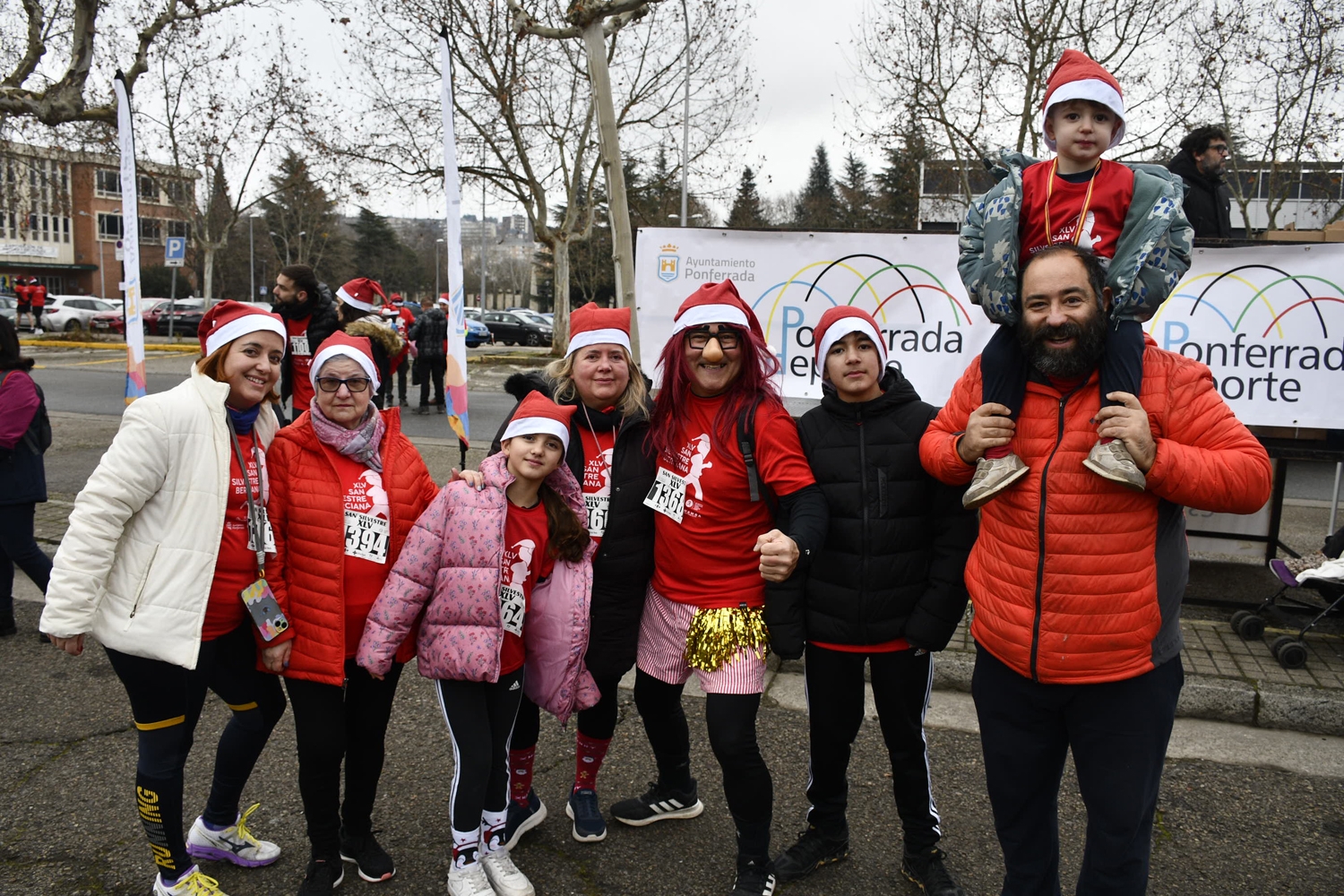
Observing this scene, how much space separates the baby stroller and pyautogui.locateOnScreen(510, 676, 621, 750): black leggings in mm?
3361

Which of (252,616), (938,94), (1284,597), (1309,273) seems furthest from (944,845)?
(938,94)

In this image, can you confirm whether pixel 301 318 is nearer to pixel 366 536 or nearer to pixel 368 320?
pixel 368 320

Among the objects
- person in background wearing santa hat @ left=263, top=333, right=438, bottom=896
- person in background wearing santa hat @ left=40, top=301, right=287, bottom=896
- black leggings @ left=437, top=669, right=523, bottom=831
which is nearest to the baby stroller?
black leggings @ left=437, top=669, right=523, bottom=831

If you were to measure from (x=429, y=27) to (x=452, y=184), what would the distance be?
58.7ft

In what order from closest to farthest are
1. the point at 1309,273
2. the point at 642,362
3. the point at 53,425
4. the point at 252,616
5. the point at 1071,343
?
the point at 1071,343
the point at 252,616
the point at 1309,273
the point at 642,362
the point at 53,425

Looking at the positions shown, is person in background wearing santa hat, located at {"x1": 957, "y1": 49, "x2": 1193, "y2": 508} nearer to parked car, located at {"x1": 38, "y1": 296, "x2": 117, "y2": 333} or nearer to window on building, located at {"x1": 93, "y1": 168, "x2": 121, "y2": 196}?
parked car, located at {"x1": 38, "y1": 296, "x2": 117, "y2": 333}

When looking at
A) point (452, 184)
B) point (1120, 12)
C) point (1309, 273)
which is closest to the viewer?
point (1309, 273)

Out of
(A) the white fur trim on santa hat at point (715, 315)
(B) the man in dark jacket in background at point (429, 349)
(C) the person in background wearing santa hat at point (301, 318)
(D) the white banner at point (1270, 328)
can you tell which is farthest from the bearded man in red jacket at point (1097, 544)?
(B) the man in dark jacket in background at point (429, 349)

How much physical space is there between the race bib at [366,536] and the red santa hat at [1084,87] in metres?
2.36

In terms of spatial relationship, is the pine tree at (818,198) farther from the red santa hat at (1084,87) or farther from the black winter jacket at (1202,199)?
the red santa hat at (1084,87)

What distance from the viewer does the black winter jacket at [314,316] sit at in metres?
6.38

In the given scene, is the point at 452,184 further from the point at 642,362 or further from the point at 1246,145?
the point at 1246,145

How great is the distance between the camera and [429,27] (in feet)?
68.9

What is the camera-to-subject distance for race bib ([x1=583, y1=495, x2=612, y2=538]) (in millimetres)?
3133
